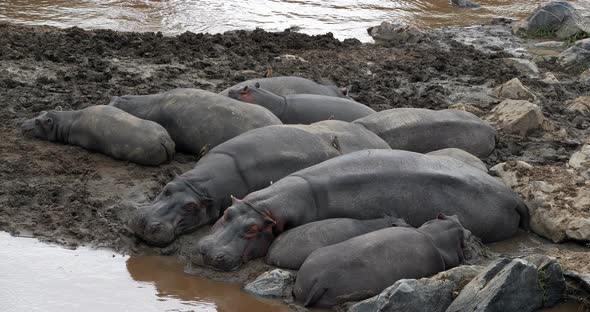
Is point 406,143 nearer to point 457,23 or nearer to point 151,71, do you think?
point 151,71

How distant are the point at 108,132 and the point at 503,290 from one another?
14.5 ft

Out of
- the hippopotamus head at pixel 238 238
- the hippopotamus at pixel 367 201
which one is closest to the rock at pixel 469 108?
the hippopotamus at pixel 367 201

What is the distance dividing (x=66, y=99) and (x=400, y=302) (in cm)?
552

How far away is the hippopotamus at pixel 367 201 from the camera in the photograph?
7.61 m

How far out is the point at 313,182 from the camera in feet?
25.8

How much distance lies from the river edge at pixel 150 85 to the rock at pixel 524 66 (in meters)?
0.15

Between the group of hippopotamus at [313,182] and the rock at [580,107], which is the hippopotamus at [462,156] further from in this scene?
the rock at [580,107]

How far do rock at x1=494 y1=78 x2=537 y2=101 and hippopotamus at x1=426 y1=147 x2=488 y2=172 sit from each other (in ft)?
9.64

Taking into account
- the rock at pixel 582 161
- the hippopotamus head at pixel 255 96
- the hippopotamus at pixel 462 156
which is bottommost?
the rock at pixel 582 161

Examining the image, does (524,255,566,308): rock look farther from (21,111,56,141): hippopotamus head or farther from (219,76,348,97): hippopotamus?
(21,111,56,141): hippopotamus head

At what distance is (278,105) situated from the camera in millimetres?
10102

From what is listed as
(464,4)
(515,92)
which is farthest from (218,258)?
(464,4)

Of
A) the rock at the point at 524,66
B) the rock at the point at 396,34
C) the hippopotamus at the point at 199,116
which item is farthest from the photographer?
the rock at the point at 396,34

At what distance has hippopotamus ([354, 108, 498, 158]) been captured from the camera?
379 inches
